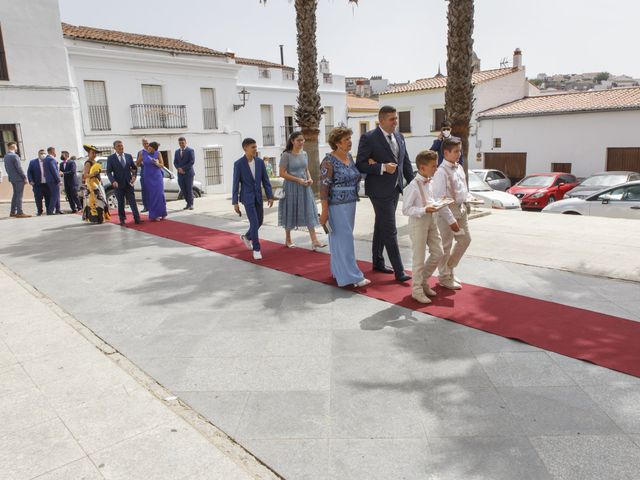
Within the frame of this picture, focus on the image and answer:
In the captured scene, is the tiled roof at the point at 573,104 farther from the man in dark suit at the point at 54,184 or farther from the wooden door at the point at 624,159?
the man in dark suit at the point at 54,184

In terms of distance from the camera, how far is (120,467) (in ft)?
8.35

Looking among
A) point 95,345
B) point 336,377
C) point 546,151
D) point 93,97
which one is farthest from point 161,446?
point 546,151

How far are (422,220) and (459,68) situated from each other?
251 inches

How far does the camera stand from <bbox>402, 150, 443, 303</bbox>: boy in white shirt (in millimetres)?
4812

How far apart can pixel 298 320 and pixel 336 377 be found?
1.20 m

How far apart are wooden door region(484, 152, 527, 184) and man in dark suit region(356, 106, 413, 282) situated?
76.4ft

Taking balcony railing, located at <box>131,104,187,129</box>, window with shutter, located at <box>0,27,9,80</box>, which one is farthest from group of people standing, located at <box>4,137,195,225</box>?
balcony railing, located at <box>131,104,187,129</box>

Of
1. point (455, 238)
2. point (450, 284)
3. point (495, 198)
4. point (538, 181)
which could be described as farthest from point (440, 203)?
point (538, 181)

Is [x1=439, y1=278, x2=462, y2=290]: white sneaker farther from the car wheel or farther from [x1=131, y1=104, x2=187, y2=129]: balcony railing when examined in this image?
[x1=131, y1=104, x2=187, y2=129]: balcony railing

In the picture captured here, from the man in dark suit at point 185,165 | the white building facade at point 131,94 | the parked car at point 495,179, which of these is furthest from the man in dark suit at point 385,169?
the white building facade at point 131,94

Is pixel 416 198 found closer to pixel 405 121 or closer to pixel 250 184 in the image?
pixel 250 184

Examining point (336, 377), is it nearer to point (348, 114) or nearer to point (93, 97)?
point (93, 97)

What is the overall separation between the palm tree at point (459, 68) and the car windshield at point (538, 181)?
783cm

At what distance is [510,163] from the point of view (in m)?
27.2
